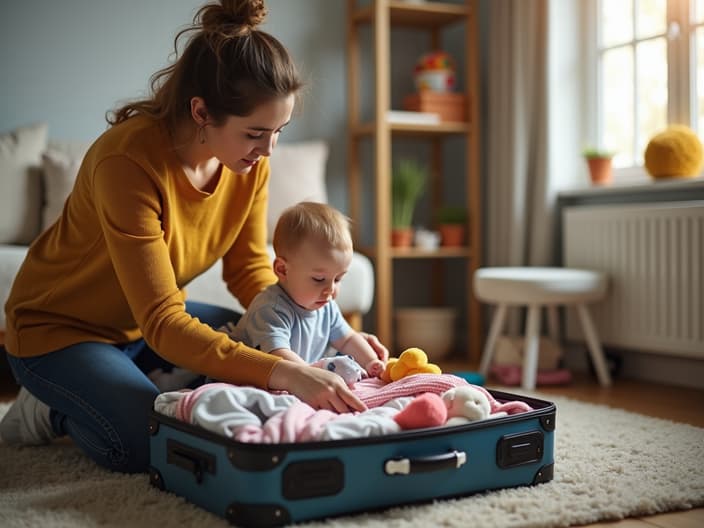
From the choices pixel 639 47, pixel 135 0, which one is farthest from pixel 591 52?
pixel 135 0

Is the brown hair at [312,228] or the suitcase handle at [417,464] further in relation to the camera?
the brown hair at [312,228]

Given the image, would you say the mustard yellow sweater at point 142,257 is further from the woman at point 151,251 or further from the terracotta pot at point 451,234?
the terracotta pot at point 451,234

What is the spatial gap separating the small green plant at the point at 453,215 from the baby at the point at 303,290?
6.61 ft

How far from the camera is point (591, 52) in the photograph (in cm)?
354

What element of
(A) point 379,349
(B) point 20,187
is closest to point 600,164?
(A) point 379,349

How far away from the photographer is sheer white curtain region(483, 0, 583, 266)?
345 centimetres

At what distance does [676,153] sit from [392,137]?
1411 millimetres

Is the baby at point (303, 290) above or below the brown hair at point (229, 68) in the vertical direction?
below

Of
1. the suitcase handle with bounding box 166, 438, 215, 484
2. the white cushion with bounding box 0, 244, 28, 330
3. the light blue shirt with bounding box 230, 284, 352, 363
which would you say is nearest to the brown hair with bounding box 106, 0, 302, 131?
the light blue shirt with bounding box 230, 284, 352, 363

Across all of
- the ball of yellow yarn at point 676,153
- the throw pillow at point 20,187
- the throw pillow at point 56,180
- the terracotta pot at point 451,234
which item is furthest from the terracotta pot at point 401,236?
the throw pillow at point 20,187

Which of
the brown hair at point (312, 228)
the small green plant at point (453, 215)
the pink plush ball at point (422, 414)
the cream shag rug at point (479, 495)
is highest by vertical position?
the brown hair at point (312, 228)

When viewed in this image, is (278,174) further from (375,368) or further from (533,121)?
(375,368)

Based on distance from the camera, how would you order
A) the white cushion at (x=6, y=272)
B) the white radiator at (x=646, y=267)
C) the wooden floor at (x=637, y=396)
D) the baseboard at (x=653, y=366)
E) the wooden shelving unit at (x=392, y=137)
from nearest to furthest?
the wooden floor at (x=637, y=396) → the white cushion at (x=6, y=272) → the white radiator at (x=646, y=267) → the baseboard at (x=653, y=366) → the wooden shelving unit at (x=392, y=137)

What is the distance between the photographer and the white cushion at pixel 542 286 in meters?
2.90
